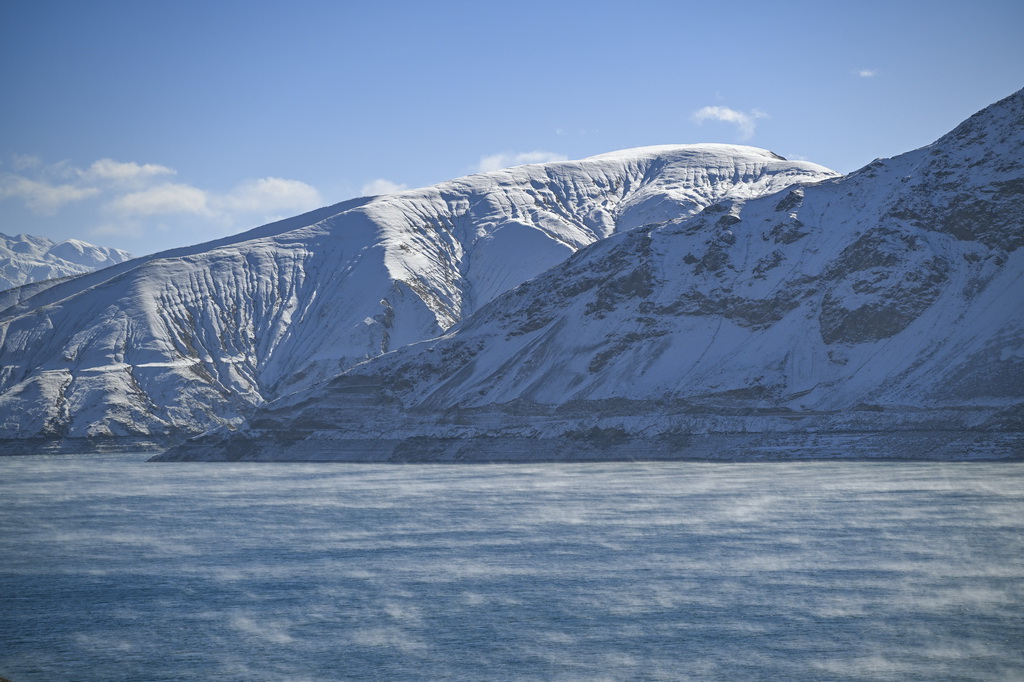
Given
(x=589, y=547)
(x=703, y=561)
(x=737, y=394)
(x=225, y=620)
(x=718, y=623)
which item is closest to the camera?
(x=718, y=623)

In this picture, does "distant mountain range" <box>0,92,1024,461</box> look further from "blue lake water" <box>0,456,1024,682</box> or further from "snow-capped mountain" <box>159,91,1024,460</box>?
"blue lake water" <box>0,456,1024,682</box>

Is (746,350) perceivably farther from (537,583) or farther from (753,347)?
(537,583)

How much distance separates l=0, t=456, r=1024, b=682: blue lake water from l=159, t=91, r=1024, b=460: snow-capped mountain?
30550 mm

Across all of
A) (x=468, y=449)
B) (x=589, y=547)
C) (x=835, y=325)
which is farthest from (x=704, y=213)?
(x=589, y=547)

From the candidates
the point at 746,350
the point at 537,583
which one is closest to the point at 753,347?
the point at 746,350

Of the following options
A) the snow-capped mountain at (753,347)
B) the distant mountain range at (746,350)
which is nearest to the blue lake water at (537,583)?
the snow-capped mountain at (753,347)

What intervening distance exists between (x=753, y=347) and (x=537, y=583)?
105164 millimetres

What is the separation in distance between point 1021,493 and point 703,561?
34.7 meters

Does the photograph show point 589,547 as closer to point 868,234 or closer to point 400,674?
point 400,674

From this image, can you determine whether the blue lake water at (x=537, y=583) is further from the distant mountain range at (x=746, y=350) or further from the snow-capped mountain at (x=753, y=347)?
the distant mountain range at (x=746, y=350)

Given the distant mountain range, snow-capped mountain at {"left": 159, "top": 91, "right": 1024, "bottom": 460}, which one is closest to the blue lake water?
snow-capped mountain at {"left": 159, "top": 91, "right": 1024, "bottom": 460}

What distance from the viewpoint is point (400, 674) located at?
42375 mm

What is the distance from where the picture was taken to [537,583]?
192 feet

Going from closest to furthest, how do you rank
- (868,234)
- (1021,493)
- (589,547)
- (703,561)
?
(703,561) → (589,547) → (1021,493) → (868,234)
